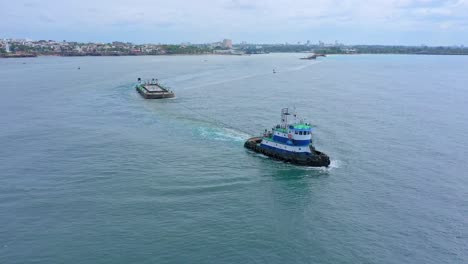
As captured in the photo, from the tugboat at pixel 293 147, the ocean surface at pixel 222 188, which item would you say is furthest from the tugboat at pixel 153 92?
the tugboat at pixel 293 147

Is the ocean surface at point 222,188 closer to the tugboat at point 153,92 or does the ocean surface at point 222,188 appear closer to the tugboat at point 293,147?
the tugboat at point 293,147

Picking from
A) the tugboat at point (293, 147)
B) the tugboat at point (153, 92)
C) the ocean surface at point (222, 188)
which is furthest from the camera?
the tugboat at point (153, 92)

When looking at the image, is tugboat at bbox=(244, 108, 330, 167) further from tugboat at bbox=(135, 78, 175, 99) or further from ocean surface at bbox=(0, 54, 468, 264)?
tugboat at bbox=(135, 78, 175, 99)

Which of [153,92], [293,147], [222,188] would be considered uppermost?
[153,92]

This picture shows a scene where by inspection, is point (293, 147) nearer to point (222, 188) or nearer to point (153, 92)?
point (222, 188)

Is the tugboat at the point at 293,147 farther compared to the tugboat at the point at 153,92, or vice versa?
the tugboat at the point at 153,92

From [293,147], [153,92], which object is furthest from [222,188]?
[153,92]

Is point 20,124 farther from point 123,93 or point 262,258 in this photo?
point 262,258
